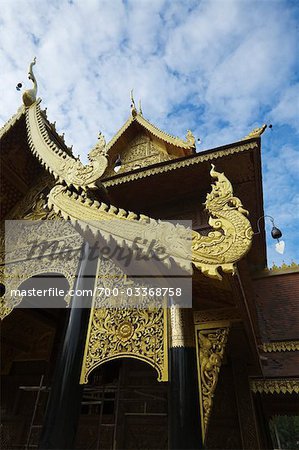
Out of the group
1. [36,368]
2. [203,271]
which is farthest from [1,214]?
[203,271]

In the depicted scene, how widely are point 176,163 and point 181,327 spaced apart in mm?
3223

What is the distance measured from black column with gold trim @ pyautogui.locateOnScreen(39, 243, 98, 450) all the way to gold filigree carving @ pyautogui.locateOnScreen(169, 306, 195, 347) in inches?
39.9

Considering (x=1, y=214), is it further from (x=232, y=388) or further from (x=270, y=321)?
(x=270, y=321)

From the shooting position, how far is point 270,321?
608 cm

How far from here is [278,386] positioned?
4.54m

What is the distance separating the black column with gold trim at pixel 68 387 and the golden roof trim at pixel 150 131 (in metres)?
4.63

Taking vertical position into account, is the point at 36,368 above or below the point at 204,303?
above

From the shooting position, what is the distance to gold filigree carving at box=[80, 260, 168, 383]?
3051 mm

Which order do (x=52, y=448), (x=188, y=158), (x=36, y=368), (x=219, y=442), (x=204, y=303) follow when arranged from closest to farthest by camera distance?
1. (x=52, y=448)
2. (x=204, y=303)
3. (x=219, y=442)
4. (x=188, y=158)
5. (x=36, y=368)

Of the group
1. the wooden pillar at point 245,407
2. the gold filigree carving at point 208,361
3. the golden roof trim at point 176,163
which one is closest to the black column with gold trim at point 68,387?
the gold filigree carving at point 208,361

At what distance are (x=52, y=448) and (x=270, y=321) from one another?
4.67 meters

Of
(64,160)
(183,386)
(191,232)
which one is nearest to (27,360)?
(64,160)

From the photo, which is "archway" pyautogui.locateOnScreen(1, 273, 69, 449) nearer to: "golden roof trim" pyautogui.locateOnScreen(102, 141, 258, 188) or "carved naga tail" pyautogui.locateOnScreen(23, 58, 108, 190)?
"golden roof trim" pyautogui.locateOnScreen(102, 141, 258, 188)

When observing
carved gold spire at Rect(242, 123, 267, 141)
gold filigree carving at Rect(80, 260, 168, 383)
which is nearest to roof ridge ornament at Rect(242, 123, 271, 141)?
carved gold spire at Rect(242, 123, 267, 141)
